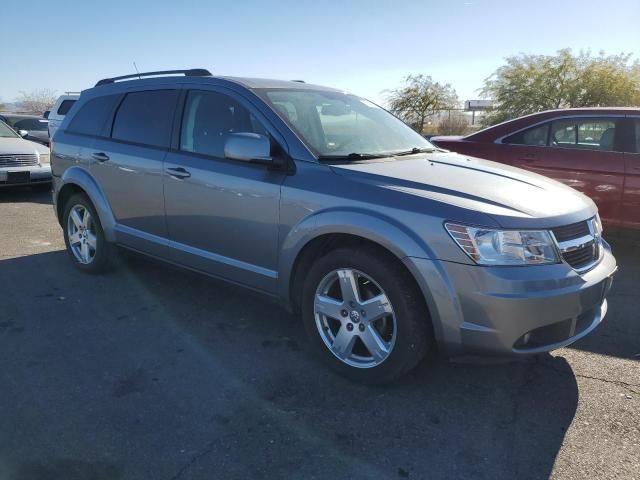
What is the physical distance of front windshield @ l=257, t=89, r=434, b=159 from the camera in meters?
3.52

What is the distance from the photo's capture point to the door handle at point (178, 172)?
3874 mm

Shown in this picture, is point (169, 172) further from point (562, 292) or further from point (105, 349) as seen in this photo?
point (562, 292)

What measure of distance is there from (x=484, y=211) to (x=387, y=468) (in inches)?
52.2

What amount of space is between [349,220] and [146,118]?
7.62 feet

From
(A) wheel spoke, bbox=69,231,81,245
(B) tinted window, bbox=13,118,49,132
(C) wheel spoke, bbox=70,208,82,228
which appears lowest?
(A) wheel spoke, bbox=69,231,81,245

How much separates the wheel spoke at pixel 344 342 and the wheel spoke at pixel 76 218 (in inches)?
123

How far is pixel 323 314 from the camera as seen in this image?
3.23 meters

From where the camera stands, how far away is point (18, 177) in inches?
362

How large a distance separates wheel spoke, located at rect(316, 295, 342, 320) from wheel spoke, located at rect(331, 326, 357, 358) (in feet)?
0.30

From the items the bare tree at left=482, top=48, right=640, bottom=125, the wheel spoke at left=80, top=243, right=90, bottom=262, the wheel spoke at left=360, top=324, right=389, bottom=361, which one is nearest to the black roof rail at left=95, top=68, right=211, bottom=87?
the wheel spoke at left=80, top=243, right=90, bottom=262

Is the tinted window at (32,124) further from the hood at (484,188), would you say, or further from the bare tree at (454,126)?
the hood at (484,188)

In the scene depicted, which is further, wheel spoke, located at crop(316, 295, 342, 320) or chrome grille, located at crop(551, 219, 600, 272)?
wheel spoke, located at crop(316, 295, 342, 320)

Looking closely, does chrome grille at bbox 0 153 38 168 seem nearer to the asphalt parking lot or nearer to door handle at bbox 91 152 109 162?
door handle at bbox 91 152 109 162

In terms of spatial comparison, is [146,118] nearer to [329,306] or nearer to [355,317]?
[329,306]
